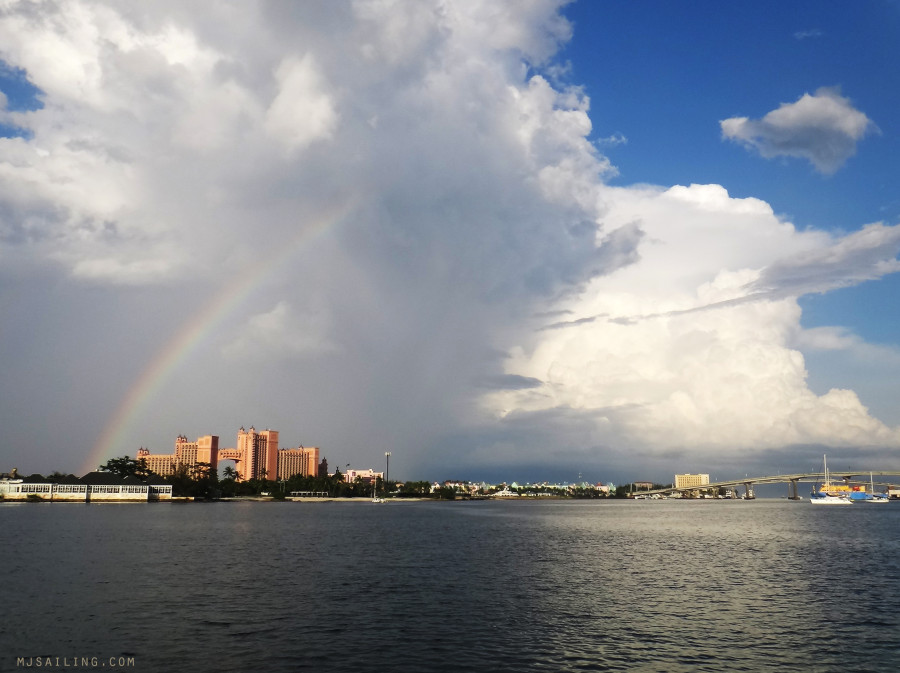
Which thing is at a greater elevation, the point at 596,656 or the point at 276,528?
the point at 596,656

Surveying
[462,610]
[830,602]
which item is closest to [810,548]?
[830,602]

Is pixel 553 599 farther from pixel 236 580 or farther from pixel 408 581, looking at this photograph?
pixel 236 580

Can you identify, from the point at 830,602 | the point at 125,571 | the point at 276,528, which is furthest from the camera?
the point at 276,528

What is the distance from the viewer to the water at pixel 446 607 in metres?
33.1

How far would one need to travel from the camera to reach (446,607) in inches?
1806

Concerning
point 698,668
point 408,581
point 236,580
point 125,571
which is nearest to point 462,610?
point 408,581

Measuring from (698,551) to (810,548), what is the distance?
19018 millimetres

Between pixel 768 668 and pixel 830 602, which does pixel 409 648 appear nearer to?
pixel 768 668

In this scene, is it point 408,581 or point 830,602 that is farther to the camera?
point 408,581

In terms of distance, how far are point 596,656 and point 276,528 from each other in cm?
10018

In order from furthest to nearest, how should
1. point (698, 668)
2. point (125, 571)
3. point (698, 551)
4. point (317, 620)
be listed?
point (698, 551)
point (125, 571)
point (317, 620)
point (698, 668)

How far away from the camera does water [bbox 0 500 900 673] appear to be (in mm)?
33094

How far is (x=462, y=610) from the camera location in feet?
147

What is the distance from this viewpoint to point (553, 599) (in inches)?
1934
